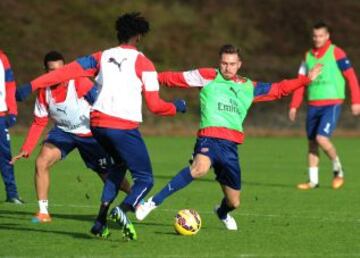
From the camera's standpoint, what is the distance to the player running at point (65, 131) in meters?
12.0

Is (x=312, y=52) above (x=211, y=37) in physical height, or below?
above

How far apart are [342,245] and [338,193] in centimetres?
520

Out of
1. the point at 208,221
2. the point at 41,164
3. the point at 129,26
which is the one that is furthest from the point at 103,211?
the point at 208,221

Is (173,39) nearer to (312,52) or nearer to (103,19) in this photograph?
(103,19)

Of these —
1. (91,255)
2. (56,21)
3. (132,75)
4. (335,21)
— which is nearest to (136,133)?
(132,75)

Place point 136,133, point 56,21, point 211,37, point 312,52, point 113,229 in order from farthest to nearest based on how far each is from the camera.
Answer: point 211,37 < point 56,21 < point 312,52 < point 113,229 < point 136,133

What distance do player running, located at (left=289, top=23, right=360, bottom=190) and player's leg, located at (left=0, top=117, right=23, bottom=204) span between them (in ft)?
13.9

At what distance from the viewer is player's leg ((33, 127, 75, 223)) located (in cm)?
1202

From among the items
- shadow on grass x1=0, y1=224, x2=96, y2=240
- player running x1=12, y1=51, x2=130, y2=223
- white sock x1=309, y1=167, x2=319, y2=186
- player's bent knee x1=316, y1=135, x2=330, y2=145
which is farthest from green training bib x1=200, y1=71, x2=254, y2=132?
white sock x1=309, y1=167, x2=319, y2=186

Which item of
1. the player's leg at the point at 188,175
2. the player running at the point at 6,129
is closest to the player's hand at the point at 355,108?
the player running at the point at 6,129

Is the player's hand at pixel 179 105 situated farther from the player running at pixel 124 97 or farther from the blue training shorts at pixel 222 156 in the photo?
the blue training shorts at pixel 222 156

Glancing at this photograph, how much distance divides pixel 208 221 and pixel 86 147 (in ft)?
4.93

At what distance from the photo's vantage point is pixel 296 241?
1054 cm

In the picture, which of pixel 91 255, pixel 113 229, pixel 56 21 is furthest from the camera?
pixel 56 21
